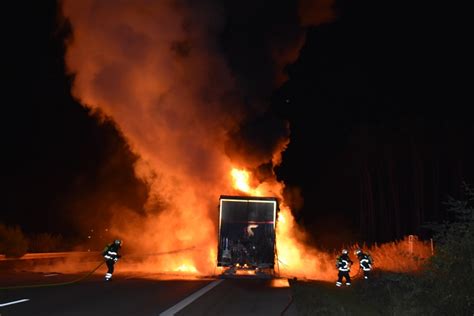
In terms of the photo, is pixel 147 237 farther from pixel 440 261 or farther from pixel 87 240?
pixel 87 240

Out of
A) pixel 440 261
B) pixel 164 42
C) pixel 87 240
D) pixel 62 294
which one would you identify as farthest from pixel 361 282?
pixel 87 240

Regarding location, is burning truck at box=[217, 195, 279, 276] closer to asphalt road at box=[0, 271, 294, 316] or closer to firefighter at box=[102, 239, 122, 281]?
asphalt road at box=[0, 271, 294, 316]

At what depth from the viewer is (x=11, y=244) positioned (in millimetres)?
27234

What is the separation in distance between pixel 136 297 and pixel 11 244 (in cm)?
1651

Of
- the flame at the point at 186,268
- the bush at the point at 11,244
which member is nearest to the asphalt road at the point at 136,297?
the flame at the point at 186,268

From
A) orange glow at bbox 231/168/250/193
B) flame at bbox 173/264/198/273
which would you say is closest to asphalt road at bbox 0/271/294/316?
flame at bbox 173/264/198/273

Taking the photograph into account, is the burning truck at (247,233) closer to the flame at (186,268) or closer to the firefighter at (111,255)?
the flame at (186,268)

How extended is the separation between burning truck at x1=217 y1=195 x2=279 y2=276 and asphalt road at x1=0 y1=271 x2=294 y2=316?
2709 mm

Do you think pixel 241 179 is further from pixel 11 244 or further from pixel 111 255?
pixel 11 244

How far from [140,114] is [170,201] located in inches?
170

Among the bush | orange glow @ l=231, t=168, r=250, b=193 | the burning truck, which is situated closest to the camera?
the burning truck

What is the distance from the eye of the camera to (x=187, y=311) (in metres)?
11.2

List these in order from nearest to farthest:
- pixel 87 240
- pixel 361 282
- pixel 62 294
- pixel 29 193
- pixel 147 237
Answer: pixel 62 294, pixel 361 282, pixel 147 237, pixel 87 240, pixel 29 193

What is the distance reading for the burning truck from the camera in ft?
68.9
